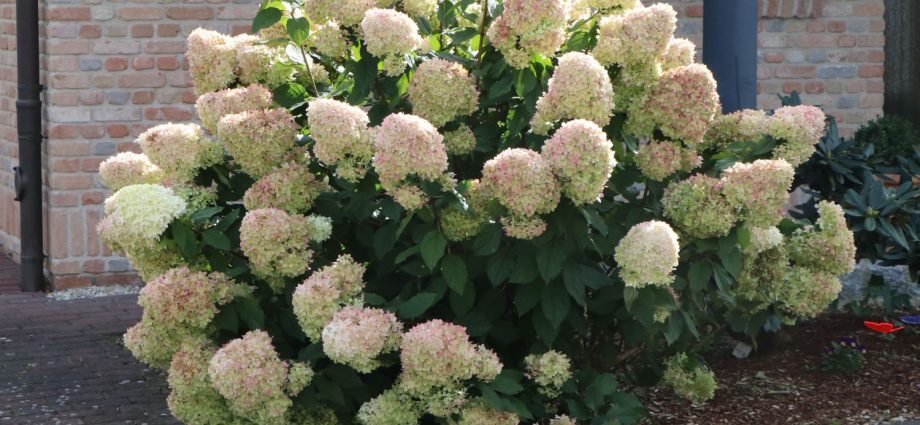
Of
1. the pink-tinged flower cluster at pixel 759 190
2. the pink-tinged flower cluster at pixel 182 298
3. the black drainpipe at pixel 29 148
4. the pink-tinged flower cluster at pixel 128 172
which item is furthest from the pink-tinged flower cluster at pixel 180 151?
the black drainpipe at pixel 29 148

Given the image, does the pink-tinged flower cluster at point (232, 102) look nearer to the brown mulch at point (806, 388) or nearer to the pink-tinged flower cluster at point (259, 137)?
the pink-tinged flower cluster at point (259, 137)

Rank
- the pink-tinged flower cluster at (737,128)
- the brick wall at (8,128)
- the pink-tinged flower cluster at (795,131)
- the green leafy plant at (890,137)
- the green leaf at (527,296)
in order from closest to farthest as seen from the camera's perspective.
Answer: the green leaf at (527,296), the pink-tinged flower cluster at (795,131), the pink-tinged flower cluster at (737,128), the green leafy plant at (890,137), the brick wall at (8,128)

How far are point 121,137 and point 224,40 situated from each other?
3.19 meters

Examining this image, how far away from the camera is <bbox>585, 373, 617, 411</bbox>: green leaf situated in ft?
13.1

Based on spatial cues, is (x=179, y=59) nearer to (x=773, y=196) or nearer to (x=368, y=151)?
(x=368, y=151)

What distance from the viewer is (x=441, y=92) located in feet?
12.8

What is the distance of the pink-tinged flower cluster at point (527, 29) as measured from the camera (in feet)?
12.4

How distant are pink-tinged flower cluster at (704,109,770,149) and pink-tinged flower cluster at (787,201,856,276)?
359mm

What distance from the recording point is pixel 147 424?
4895mm

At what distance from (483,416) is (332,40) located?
4.01 ft

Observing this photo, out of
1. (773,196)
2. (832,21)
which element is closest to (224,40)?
(773,196)

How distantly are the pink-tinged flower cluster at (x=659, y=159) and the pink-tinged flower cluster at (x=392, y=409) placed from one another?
0.95m

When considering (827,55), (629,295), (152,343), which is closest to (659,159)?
(629,295)

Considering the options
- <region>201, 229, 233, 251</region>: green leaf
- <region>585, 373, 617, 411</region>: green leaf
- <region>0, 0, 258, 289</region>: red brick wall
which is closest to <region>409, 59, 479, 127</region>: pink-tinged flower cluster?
<region>201, 229, 233, 251</region>: green leaf
